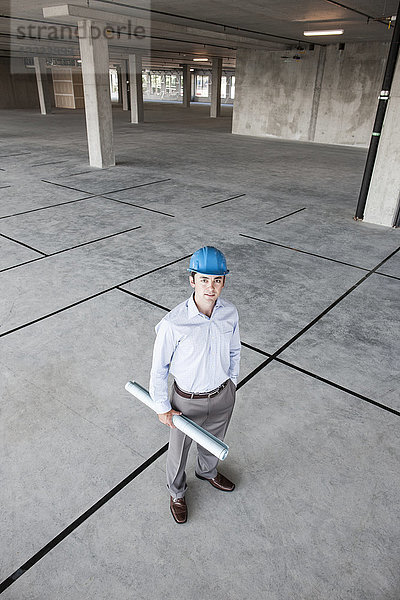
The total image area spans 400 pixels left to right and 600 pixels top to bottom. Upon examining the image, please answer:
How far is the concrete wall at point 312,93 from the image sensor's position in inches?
733

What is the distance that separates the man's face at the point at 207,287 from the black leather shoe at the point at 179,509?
1.33m

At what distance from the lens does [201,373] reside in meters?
2.32

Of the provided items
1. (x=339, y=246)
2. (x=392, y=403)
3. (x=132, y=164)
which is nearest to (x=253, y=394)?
(x=392, y=403)

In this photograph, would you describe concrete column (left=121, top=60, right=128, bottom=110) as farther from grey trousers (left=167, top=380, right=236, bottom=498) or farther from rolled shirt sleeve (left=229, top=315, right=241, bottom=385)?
grey trousers (left=167, top=380, right=236, bottom=498)

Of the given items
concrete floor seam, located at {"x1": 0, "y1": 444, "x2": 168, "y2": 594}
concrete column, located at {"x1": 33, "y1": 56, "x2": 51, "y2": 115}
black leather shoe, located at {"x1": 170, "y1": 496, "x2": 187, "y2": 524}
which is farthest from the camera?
concrete column, located at {"x1": 33, "y1": 56, "x2": 51, "y2": 115}

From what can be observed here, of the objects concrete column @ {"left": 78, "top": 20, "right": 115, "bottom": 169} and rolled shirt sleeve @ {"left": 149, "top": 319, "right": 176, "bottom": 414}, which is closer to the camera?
rolled shirt sleeve @ {"left": 149, "top": 319, "right": 176, "bottom": 414}

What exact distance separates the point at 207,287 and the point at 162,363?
49cm

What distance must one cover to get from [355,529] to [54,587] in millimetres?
1783

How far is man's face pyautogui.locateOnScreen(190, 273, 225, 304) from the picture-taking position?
2.18 metres

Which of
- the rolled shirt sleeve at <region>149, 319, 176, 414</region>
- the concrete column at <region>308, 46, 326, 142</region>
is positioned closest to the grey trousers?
the rolled shirt sleeve at <region>149, 319, 176, 414</region>

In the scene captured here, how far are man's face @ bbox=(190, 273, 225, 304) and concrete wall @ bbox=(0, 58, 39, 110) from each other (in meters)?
41.8

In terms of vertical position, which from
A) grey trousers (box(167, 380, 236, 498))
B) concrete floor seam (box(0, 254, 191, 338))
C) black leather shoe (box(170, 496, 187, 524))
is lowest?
concrete floor seam (box(0, 254, 191, 338))

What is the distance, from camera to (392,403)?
3666 mm

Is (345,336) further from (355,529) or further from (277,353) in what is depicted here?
(355,529)
